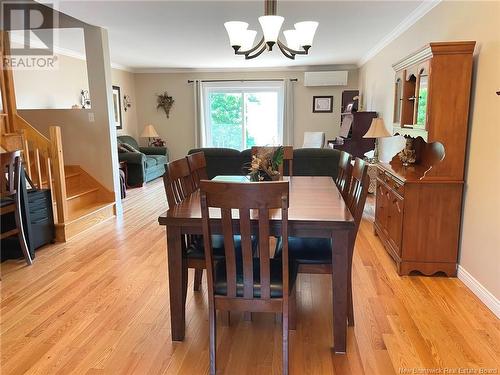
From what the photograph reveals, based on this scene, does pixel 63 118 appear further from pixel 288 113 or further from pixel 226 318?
pixel 288 113

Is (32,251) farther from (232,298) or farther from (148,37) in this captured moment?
(148,37)

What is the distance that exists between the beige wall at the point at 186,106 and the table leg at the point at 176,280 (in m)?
6.71

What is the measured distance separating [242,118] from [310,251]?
6.76m

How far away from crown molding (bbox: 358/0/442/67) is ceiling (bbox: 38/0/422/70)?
0.06 metres

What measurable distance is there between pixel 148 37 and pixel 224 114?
369 centimetres

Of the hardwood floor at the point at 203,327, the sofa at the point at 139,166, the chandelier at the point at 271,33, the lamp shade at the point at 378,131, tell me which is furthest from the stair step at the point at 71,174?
the lamp shade at the point at 378,131

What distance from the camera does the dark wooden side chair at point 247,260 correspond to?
5.18ft

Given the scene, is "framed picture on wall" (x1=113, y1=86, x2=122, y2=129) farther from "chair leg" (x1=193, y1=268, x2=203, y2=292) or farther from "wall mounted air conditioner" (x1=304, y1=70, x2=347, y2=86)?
"chair leg" (x1=193, y1=268, x2=203, y2=292)

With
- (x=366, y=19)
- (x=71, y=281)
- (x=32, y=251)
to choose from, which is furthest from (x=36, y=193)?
(x=366, y=19)

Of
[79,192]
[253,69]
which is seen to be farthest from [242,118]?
[79,192]

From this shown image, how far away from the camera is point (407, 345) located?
2.07m

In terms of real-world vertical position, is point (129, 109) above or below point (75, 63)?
below

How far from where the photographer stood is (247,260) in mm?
1728

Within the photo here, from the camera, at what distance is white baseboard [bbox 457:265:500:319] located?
2.38 meters
